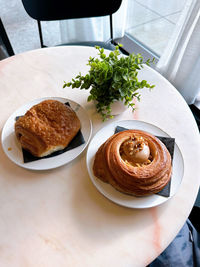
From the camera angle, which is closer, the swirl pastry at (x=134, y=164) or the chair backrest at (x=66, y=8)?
the swirl pastry at (x=134, y=164)

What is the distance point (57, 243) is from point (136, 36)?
246 cm

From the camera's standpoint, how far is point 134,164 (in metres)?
0.72

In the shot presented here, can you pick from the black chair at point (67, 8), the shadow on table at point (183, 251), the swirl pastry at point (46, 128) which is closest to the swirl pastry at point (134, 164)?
the swirl pastry at point (46, 128)

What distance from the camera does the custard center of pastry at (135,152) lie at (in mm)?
723

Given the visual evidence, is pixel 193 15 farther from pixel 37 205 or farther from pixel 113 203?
pixel 37 205

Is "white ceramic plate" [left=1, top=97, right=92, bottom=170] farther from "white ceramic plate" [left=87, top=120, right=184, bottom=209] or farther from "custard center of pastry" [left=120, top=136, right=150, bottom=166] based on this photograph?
"custard center of pastry" [left=120, top=136, right=150, bottom=166]

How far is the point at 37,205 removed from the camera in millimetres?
736

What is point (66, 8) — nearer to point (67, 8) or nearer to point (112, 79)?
point (67, 8)

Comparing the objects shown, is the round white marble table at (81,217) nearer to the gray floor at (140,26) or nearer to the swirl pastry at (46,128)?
the swirl pastry at (46,128)

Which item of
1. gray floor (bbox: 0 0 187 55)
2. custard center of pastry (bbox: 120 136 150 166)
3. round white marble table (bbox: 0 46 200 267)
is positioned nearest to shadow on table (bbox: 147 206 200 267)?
round white marble table (bbox: 0 46 200 267)

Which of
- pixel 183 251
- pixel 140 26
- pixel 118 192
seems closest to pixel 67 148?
pixel 118 192

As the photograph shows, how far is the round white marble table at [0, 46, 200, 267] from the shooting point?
649 mm

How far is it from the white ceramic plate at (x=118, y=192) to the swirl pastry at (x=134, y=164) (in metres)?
0.02

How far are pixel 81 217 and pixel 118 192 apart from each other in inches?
5.5
